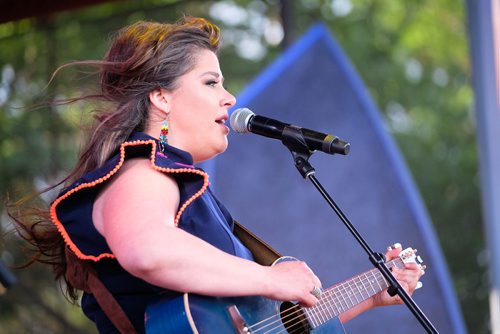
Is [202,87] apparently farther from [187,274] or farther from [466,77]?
[466,77]

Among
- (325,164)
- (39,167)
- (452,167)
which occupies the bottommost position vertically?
(325,164)

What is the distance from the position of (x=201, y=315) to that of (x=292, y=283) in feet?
0.85

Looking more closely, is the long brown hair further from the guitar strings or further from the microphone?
the guitar strings

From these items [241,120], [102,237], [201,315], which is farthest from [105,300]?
[241,120]

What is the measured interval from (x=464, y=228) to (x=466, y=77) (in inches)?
103

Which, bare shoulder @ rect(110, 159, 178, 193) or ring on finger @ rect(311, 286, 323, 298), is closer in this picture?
bare shoulder @ rect(110, 159, 178, 193)

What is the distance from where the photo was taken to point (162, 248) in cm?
190

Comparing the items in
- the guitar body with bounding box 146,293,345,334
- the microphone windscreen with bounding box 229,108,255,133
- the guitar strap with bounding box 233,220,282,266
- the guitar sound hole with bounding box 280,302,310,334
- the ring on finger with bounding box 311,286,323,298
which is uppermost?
the microphone windscreen with bounding box 229,108,255,133

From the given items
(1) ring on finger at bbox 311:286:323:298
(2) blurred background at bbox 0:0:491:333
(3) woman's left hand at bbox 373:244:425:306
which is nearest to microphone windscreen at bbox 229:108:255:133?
(1) ring on finger at bbox 311:286:323:298

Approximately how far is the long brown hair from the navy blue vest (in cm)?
9

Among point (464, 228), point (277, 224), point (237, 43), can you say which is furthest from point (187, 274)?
point (464, 228)

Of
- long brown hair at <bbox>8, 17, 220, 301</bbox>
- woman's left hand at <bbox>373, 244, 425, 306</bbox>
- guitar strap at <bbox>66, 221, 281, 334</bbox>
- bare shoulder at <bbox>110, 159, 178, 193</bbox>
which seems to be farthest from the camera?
woman's left hand at <bbox>373, 244, 425, 306</bbox>

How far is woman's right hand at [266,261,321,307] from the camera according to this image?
81.1 inches

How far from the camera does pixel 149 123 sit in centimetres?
227
